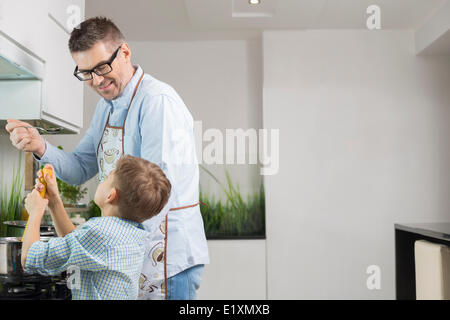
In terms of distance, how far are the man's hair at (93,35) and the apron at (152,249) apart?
4.7 inches

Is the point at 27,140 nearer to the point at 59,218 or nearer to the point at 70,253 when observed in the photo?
the point at 59,218

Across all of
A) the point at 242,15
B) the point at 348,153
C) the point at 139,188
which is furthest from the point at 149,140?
the point at 348,153

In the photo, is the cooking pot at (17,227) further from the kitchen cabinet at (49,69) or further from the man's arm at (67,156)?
the kitchen cabinet at (49,69)

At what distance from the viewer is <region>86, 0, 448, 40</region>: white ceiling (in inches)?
40.7

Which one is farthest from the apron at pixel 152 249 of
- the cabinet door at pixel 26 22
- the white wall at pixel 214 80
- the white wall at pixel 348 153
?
the white wall at pixel 348 153

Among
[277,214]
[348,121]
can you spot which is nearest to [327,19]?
[348,121]

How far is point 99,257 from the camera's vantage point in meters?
0.72

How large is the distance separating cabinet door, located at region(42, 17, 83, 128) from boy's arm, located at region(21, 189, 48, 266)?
0.85 ft

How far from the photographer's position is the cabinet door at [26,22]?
0.89m

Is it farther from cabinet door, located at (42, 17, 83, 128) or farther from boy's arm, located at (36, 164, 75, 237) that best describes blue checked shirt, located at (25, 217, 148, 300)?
cabinet door, located at (42, 17, 83, 128)

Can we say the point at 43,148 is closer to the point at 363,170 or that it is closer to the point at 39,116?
the point at 39,116

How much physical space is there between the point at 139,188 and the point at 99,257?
146mm

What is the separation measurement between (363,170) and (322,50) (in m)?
0.47

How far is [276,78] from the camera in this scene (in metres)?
1.42
